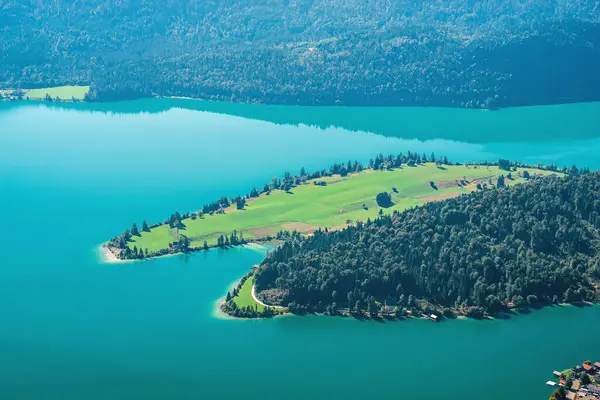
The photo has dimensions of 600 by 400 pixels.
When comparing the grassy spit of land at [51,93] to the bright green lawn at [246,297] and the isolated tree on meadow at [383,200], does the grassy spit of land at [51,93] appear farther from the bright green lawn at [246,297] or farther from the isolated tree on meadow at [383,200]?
the bright green lawn at [246,297]

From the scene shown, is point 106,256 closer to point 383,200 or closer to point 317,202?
point 317,202

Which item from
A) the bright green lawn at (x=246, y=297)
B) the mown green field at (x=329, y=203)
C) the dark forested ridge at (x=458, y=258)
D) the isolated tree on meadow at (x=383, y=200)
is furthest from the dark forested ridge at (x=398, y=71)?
the bright green lawn at (x=246, y=297)

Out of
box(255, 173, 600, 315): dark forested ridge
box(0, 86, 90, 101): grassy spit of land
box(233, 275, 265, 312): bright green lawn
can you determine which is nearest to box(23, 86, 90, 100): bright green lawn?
box(0, 86, 90, 101): grassy spit of land

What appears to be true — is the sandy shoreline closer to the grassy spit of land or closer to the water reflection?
the water reflection

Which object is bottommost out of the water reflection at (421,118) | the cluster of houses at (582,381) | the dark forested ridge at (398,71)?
the cluster of houses at (582,381)

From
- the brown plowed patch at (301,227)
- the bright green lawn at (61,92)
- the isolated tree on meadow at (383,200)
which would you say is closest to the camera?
the brown plowed patch at (301,227)

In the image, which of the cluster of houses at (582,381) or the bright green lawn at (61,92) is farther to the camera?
the bright green lawn at (61,92)

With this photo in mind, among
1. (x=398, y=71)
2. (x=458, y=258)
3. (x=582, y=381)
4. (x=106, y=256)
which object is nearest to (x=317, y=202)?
(x=106, y=256)
